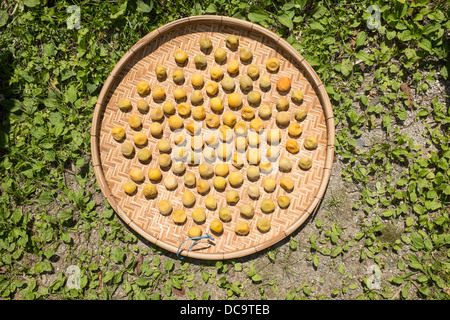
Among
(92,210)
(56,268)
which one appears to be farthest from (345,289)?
(56,268)

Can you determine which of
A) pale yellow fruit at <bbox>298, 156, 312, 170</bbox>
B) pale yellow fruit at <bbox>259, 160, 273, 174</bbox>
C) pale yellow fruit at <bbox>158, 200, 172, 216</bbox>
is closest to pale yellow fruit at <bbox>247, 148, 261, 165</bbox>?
pale yellow fruit at <bbox>259, 160, 273, 174</bbox>

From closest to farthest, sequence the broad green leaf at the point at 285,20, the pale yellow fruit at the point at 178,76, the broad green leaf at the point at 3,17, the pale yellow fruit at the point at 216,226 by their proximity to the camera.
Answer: the pale yellow fruit at the point at 216,226 → the pale yellow fruit at the point at 178,76 → the broad green leaf at the point at 285,20 → the broad green leaf at the point at 3,17

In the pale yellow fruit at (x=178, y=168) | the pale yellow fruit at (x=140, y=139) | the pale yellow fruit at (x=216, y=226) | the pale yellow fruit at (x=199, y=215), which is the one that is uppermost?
the pale yellow fruit at (x=140, y=139)

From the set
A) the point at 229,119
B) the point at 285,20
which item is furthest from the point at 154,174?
the point at 285,20

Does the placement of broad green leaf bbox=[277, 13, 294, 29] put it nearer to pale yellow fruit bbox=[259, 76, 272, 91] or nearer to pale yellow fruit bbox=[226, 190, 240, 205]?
pale yellow fruit bbox=[259, 76, 272, 91]

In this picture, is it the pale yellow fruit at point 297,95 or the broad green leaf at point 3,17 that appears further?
the broad green leaf at point 3,17

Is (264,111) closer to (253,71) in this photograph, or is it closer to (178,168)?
(253,71)

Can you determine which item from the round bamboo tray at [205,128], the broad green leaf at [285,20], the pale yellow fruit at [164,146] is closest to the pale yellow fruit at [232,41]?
the round bamboo tray at [205,128]

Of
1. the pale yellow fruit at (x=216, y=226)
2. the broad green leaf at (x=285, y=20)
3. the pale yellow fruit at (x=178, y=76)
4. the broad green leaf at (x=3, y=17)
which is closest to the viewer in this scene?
the pale yellow fruit at (x=216, y=226)

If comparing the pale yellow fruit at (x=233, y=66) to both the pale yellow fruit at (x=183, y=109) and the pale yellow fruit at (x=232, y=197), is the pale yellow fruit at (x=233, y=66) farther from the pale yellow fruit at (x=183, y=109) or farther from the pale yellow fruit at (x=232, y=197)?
the pale yellow fruit at (x=232, y=197)

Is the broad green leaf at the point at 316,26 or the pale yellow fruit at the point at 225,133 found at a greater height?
the broad green leaf at the point at 316,26
